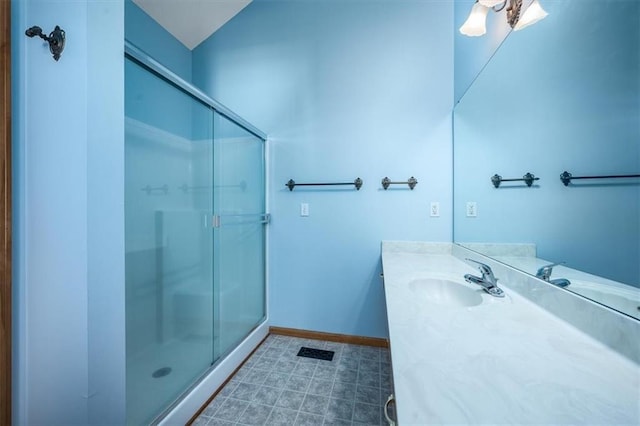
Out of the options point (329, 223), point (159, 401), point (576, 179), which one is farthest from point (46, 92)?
point (576, 179)

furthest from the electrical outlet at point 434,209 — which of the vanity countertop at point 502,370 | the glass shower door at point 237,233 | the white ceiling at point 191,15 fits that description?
the white ceiling at point 191,15

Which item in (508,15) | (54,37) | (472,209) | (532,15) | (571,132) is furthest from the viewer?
(472,209)

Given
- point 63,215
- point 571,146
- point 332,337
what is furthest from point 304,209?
point 571,146

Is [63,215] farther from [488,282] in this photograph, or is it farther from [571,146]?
[571,146]

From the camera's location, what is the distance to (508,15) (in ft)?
3.84

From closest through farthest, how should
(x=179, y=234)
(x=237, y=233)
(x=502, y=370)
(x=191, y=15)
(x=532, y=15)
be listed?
(x=502, y=370), (x=532, y=15), (x=179, y=234), (x=237, y=233), (x=191, y=15)

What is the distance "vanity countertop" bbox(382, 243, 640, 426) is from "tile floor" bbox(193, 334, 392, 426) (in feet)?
2.87

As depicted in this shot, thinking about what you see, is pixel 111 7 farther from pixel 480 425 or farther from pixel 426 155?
pixel 426 155

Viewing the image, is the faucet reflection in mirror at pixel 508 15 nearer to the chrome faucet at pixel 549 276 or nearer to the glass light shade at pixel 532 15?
the glass light shade at pixel 532 15

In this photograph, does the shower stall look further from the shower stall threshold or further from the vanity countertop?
the vanity countertop

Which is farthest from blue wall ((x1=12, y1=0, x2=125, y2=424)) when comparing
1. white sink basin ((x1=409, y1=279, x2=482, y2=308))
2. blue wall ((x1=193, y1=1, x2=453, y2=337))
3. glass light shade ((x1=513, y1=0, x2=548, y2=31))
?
glass light shade ((x1=513, y1=0, x2=548, y2=31))

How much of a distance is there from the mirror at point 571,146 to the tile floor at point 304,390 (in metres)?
1.07

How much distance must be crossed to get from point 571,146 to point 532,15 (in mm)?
637

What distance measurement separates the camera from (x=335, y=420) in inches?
48.3
